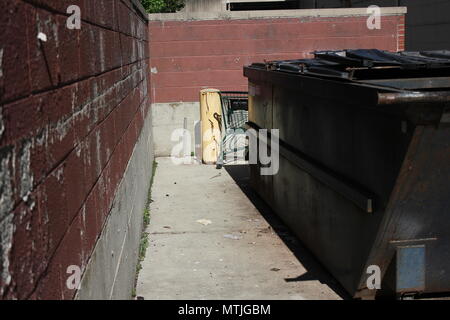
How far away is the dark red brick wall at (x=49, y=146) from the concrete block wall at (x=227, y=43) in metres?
8.42

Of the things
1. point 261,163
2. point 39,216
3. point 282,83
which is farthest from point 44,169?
point 261,163

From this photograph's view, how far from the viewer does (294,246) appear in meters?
6.62

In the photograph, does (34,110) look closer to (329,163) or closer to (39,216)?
(39,216)

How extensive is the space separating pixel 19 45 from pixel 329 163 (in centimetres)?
394

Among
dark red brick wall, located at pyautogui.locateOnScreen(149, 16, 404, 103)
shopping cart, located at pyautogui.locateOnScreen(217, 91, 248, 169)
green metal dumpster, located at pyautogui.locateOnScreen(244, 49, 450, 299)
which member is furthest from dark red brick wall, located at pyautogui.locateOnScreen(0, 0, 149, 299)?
dark red brick wall, located at pyautogui.locateOnScreen(149, 16, 404, 103)

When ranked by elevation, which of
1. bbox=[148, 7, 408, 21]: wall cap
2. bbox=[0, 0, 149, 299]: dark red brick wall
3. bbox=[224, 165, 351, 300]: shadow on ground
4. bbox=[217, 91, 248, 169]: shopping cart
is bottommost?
bbox=[224, 165, 351, 300]: shadow on ground

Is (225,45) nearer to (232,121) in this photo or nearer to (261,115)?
(232,121)

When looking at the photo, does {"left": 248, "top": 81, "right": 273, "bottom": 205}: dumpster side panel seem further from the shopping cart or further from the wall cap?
the wall cap

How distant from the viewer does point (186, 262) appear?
6.14 metres

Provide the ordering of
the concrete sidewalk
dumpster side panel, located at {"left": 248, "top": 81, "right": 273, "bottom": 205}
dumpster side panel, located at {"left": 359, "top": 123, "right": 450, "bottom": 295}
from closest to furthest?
dumpster side panel, located at {"left": 359, "top": 123, "right": 450, "bottom": 295}, the concrete sidewalk, dumpster side panel, located at {"left": 248, "top": 81, "right": 273, "bottom": 205}

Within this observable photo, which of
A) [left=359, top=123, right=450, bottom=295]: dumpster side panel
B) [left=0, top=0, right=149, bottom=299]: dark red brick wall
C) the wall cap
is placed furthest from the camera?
the wall cap

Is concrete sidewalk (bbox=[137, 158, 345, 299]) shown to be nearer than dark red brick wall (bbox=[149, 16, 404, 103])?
Yes

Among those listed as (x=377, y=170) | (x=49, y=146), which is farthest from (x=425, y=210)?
(x=49, y=146)

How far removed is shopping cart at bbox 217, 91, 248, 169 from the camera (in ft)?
35.8
